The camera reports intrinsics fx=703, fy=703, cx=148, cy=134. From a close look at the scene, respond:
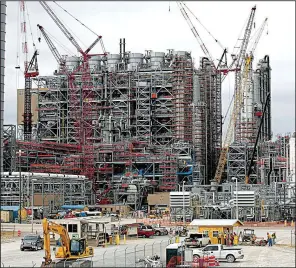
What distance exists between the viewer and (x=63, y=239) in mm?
48094

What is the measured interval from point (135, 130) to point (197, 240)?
10119cm

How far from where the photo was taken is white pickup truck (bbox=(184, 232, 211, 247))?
5345 centimetres

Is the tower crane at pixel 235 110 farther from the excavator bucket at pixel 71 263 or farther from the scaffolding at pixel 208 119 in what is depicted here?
the excavator bucket at pixel 71 263

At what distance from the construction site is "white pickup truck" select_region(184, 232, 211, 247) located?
52.1m

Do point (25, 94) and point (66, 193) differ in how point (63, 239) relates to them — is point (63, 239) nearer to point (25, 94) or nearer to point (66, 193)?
point (66, 193)

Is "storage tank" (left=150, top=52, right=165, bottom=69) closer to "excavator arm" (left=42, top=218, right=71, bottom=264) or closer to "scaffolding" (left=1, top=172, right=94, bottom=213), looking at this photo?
"scaffolding" (left=1, top=172, right=94, bottom=213)

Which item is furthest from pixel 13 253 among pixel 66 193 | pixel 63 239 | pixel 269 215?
pixel 66 193

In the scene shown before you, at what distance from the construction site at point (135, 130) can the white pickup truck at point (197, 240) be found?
5212 cm

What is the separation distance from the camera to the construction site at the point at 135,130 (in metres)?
131

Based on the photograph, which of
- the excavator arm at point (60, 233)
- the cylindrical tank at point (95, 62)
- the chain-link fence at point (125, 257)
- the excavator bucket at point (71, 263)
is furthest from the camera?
the cylindrical tank at point (95, 62)

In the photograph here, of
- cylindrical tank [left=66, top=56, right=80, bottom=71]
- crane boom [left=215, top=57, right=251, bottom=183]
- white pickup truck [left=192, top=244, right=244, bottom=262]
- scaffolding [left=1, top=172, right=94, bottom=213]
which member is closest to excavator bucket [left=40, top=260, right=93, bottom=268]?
white pickup truck [left=192, top=244, right=244, bottom=262]

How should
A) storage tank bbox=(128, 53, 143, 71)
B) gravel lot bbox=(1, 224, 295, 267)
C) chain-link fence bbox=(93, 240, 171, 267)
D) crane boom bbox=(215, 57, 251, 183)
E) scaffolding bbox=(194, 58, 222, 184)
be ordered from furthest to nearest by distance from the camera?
storage tank bbox=(128, 53, 143, 71), scaffolding bbox=(194, 58, 222, 184), crane boom bbox=(215, 57, 251, 183), gravel lot bbox=(1, 224, 295, 267), chain-link fence bbox=(93, 240, 171, 267)

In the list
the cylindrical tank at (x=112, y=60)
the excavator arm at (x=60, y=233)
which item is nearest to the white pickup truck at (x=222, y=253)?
the excavator arm at (x=60, y=233)

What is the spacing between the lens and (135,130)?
510 ft
